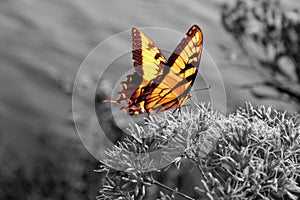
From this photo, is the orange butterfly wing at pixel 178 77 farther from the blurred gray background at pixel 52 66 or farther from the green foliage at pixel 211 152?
the blurred gray background at pixel 52 66

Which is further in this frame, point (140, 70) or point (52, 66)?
point (52, 66)

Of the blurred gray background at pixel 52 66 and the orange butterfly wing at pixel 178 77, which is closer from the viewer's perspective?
the orange butterfly wing at pixel 178 77

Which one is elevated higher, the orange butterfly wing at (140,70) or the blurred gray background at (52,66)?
the orange butterfly wing at (140,70)

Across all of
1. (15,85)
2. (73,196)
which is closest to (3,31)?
(15,85)

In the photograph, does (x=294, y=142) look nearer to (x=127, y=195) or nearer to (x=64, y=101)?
(x=127, y=195)

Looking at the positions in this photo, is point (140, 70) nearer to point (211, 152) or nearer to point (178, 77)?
point (178, 77)

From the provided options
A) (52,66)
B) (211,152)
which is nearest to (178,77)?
(211,152)

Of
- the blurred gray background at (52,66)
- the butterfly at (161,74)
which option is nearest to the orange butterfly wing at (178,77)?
the butterfly at (161,74)
